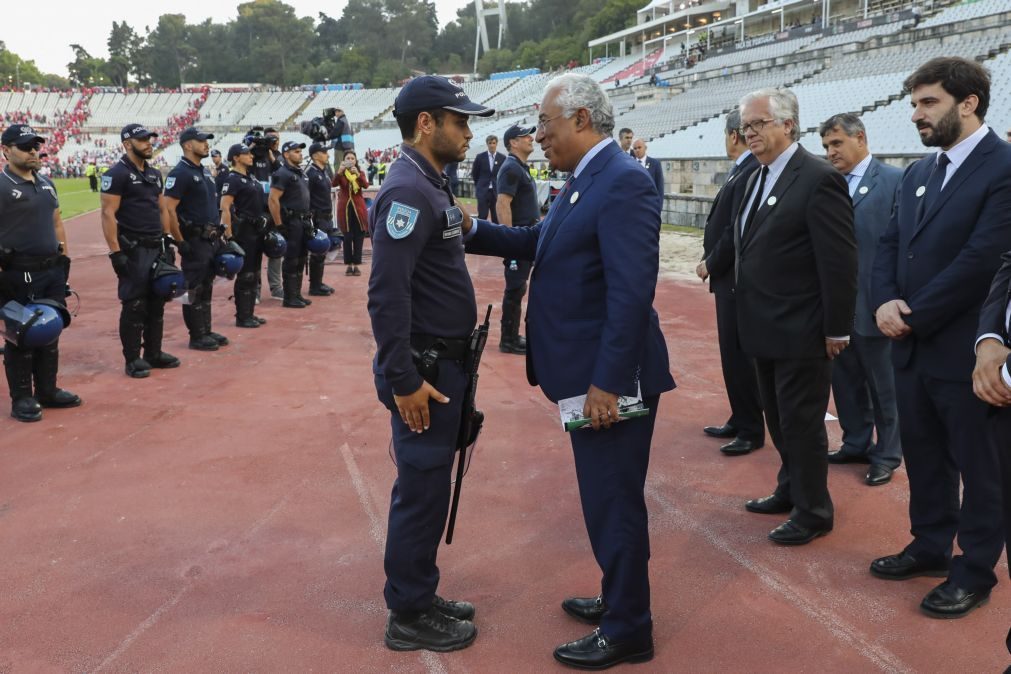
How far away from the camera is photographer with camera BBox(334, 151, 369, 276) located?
11.0 m

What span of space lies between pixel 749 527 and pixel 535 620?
131 centimetres

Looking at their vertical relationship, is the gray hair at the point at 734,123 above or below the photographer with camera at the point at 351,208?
above

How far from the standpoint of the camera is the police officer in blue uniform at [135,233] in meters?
6.04

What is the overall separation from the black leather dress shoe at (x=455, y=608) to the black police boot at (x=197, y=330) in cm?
510

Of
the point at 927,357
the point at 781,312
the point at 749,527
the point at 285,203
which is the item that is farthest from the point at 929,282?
the point at 285,203

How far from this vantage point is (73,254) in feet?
47.3

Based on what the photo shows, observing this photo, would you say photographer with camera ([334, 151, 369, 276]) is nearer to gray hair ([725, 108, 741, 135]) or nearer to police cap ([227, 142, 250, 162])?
police cap ([227, 142, 250, 162])

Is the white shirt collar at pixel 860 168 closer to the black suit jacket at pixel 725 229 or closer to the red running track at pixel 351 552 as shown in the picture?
the black suit jacket at pixel 725 229

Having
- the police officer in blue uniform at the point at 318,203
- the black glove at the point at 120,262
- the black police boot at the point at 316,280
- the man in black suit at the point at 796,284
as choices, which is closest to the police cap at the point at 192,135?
the black glove at the point at 120,262

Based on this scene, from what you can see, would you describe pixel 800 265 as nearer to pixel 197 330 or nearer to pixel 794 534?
pixel 794 534

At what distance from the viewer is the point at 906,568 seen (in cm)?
→ 314

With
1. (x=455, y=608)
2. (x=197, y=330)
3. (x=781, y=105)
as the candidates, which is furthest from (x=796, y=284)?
(x=197, y=330)

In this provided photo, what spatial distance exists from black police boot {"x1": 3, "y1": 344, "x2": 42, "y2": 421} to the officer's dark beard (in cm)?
549

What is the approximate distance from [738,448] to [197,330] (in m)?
5.15
